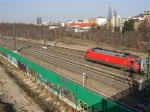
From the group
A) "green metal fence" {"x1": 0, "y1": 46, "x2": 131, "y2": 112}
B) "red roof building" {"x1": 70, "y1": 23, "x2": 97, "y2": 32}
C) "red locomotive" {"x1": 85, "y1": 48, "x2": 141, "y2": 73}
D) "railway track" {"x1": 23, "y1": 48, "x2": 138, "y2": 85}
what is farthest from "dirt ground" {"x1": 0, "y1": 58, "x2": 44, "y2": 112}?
"red roof building" {"x1": 70, "y1": 23, "x2": 97, "y2": 32}

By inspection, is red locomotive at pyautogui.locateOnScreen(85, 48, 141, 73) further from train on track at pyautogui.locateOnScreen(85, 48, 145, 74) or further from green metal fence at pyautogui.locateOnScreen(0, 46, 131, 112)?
green metal fence at pyautogui.locateOnScreen(0, 46, 131, 112)

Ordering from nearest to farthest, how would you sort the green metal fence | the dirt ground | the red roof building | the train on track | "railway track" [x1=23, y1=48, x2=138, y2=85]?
the green metal fence, the dirt ground, "railway track" [x1=23, y1=48, x2=138, y2=85], the train on track, the red roof building

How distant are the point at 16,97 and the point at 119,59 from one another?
15508 mm

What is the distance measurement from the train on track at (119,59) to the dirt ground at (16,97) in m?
13.9

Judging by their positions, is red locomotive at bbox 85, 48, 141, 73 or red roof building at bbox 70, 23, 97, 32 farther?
red roof building at bbox 70, 23, 97, 32

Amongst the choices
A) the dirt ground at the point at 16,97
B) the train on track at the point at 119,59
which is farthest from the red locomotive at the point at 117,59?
the dirt ground at the point at 16,97

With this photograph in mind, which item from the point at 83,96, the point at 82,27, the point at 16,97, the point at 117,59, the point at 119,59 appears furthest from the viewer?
the point at 82,27

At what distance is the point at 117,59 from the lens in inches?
1420

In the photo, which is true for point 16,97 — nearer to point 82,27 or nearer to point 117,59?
point 117,59

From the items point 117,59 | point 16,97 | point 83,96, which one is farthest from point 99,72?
point 83,96

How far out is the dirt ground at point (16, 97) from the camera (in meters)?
24.9

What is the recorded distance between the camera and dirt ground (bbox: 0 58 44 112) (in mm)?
24938

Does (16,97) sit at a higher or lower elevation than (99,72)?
lower

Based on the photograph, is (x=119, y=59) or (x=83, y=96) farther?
(x=119, y=59)
